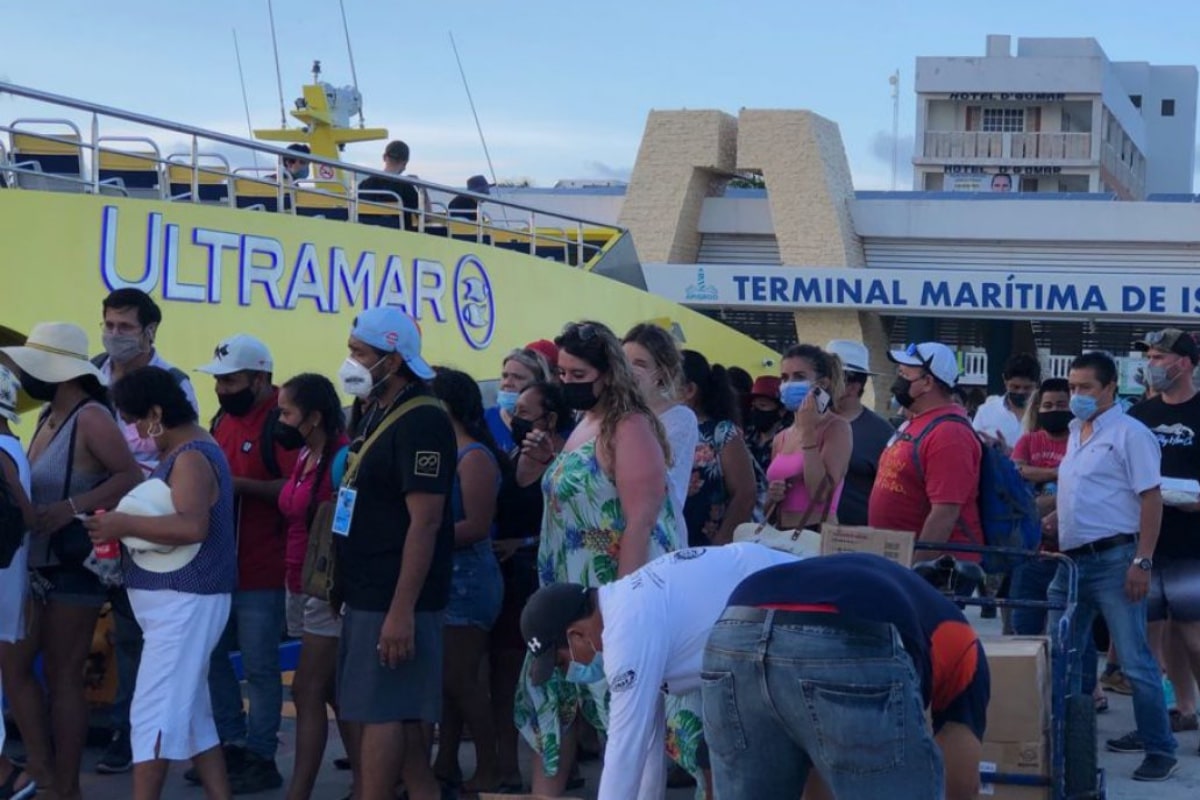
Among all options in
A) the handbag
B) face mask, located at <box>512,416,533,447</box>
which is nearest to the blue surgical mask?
the handbag

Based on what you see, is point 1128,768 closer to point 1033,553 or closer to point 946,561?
point 1033,553

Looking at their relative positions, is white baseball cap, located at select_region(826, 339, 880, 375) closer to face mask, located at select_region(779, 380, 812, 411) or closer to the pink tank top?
face mask, located at select_region(779, 380, 812, 411)

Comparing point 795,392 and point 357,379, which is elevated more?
point 357,379

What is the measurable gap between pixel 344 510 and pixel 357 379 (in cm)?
45

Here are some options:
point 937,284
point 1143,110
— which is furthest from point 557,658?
point 1143,110

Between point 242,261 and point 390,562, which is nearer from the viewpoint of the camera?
point 390,562

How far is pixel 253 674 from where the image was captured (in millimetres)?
6715

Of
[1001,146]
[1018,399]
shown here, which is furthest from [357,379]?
[1001,146]

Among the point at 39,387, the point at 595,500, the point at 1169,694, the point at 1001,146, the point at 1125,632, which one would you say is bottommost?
the point at 1169,694

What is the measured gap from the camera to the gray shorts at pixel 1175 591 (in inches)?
289

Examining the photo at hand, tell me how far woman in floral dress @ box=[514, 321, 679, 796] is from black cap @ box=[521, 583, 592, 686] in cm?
119

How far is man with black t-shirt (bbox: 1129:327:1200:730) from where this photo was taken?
24.1 feet

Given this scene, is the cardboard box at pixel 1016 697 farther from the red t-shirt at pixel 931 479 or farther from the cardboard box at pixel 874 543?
the red t-shirt at pixel 931 479

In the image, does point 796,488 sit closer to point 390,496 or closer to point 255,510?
point 255,510
